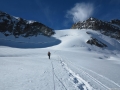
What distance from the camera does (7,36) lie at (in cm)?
5709

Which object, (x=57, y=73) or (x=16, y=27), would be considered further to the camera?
(x=16, y=27)

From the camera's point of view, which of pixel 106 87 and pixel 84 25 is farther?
pixel 84 25

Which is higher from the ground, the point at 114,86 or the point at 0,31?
the point at 0,31

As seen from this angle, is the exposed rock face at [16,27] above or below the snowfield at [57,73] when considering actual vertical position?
above

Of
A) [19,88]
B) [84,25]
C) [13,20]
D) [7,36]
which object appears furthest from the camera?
[84,25]

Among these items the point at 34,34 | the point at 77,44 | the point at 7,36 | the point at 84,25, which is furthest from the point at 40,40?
the point at 84,25

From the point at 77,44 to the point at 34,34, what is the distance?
30.7 m

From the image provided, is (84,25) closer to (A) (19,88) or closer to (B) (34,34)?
(B) (34,34)

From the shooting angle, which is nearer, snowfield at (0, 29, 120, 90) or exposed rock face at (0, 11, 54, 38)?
snowfield at (0, 29, 120, 90)

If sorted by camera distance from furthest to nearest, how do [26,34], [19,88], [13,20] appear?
[13,20] < [26,34] < [19,88]

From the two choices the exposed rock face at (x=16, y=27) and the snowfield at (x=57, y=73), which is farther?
the exposed rock face at (x=16, y=27)

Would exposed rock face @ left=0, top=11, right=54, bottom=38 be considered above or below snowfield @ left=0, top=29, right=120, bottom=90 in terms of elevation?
above

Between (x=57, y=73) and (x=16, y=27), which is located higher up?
(x=16, y=27)

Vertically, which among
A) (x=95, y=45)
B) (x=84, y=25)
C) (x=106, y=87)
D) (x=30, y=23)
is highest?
(x=84, y=25)
